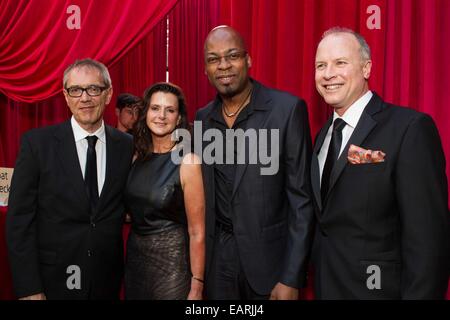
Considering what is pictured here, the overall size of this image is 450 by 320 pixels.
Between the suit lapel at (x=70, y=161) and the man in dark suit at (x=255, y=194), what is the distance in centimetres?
55

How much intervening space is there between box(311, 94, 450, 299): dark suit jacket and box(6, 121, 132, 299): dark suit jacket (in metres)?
0.98

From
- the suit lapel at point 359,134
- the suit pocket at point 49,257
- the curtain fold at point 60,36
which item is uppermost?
the curtain fold at point 60,36

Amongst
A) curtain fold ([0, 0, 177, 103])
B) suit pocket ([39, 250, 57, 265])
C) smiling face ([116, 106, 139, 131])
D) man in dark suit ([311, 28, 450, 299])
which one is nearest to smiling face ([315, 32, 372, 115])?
man in dark suit ([311, 28, 450, 299])

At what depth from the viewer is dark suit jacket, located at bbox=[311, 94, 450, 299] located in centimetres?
166

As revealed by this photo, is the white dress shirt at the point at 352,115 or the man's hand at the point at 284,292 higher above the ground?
the white dress shirt at the point at 352,115

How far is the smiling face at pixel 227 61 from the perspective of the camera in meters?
2.16

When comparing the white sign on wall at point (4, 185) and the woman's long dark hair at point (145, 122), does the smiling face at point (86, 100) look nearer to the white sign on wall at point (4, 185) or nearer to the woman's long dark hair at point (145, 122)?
the woman's long dark hair at point (145, 122)

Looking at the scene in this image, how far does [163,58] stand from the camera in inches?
262

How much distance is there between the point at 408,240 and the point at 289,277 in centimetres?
49

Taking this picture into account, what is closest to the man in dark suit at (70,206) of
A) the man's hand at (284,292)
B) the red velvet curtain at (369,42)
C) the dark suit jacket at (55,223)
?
the dark suit jacket at (55,223)

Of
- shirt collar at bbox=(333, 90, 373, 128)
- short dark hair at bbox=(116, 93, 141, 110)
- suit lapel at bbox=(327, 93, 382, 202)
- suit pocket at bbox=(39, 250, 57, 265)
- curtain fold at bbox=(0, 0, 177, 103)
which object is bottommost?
suit pocket at bbox=(39, 250, 57, 265)

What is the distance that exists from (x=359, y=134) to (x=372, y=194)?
0.23 metres

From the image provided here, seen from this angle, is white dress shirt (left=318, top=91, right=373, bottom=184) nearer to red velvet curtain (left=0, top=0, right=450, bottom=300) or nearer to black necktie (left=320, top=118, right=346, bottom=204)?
black necktie (left=320, top=118, right=346, bottom=204)

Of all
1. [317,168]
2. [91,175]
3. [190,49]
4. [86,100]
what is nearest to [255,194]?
[317,168]
